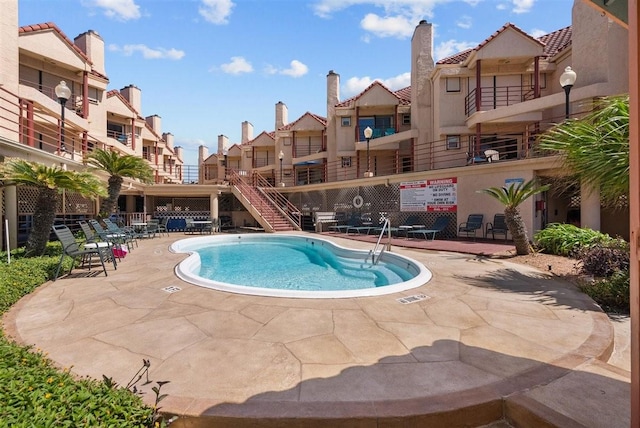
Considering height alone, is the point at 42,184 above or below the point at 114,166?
below

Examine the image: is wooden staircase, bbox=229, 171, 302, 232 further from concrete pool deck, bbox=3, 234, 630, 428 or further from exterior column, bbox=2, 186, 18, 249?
concrete pool deck, bbox=3, 234, 630, 428

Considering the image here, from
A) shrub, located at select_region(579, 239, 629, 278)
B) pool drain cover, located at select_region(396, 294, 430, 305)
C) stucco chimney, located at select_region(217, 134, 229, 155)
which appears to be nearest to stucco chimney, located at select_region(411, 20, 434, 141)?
shrub, located at select_region(579, 239, 629, 278)

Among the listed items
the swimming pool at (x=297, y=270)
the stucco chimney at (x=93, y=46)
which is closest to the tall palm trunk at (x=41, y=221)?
the swimming pool at (x=297, y=270)

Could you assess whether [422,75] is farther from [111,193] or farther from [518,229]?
[111,193]

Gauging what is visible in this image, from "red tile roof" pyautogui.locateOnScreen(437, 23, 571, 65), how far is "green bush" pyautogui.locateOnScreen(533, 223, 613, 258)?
10.7m

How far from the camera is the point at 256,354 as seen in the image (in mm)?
3248

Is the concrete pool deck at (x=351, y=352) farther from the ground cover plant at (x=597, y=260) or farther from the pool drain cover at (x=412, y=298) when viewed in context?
the ground cover plant at (x=597, y=260)

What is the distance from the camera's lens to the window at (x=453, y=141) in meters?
17.5

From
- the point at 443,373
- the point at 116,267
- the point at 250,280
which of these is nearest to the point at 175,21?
the point at 116,267

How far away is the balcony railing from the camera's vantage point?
16.9 meters

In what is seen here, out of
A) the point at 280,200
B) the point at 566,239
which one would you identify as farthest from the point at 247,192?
the point at 566,239

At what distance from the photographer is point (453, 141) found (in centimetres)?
1752

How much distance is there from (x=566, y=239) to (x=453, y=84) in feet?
36.7

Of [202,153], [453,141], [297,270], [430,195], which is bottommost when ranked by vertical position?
[297,270]
